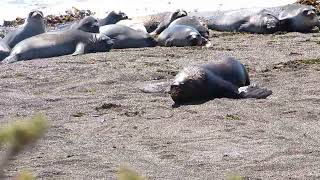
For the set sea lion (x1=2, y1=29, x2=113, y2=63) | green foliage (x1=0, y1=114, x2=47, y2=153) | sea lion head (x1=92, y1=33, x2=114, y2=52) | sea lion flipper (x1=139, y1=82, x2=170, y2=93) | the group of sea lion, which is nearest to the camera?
green foliage (x1=0, y1=114, x2=47, y2=153)

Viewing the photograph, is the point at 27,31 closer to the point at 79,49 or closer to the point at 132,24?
the point at 79,49

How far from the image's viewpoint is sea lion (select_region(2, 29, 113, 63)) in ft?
29.0

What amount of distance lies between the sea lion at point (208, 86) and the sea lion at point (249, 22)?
4.31 m

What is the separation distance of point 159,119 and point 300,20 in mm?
5471

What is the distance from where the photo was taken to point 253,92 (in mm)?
5961

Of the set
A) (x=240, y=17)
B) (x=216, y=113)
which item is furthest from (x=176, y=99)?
(x=240, y=17)

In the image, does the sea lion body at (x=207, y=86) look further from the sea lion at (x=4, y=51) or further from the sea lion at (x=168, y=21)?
the sea lion at (x=168, y=21)

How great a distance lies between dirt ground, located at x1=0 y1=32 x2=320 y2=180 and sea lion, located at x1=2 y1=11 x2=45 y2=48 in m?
1.27

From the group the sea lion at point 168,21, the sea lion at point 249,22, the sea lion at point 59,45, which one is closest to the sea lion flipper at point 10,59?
the sea lion at point 59,45

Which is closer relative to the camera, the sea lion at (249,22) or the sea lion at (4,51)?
the sea lion at (4,51)

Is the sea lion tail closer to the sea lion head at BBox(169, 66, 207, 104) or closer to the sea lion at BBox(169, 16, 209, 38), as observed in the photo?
the sea lion head at BBox(169, 66, 207, 104)

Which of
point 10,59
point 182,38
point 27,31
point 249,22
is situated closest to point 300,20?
point 249,22

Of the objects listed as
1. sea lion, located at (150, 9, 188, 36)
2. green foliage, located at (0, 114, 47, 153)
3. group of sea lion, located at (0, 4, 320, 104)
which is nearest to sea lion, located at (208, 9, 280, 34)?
group of sea lion, located at (0, 4, 320, 104)

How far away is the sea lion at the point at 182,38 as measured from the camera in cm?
938
